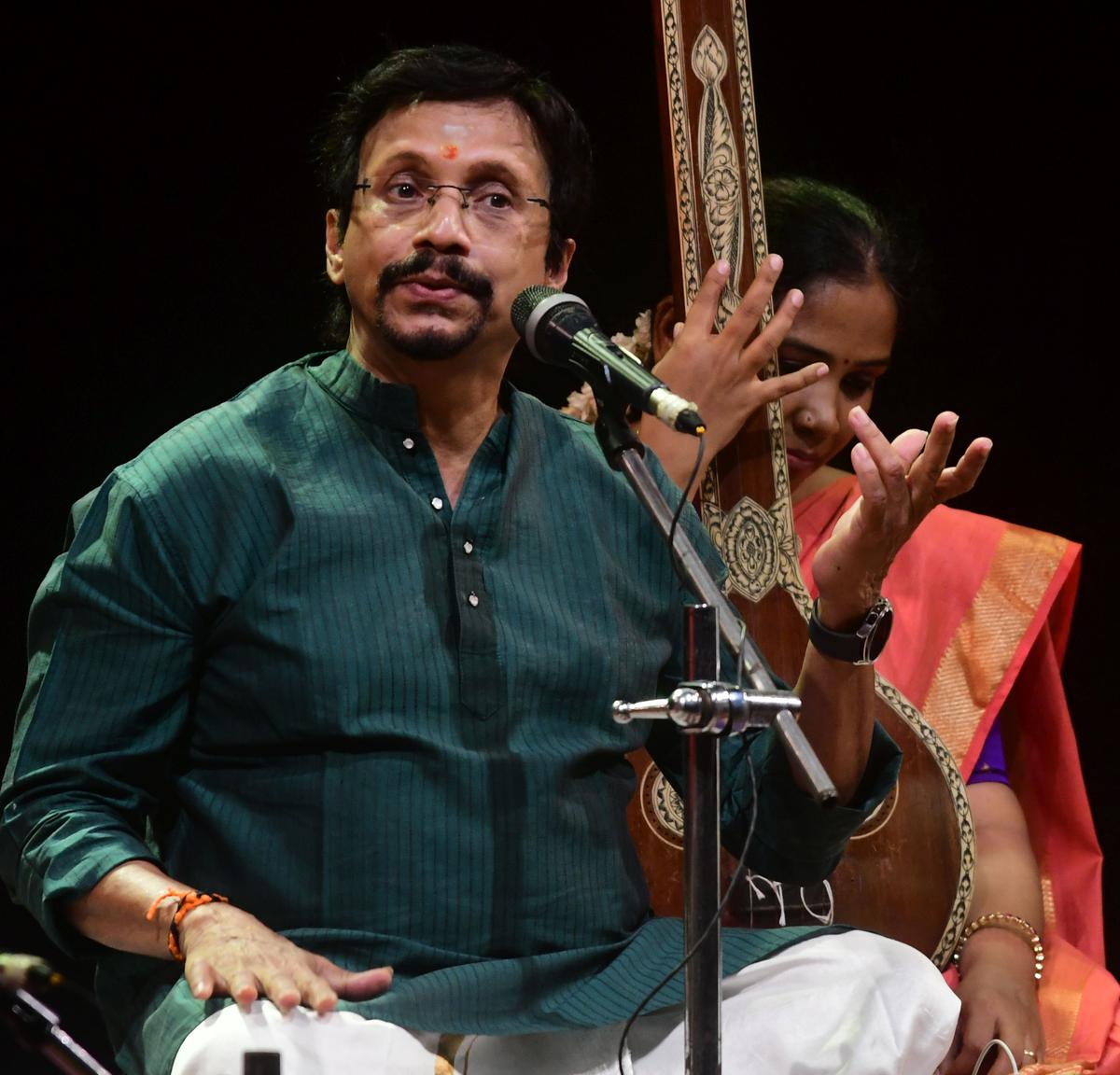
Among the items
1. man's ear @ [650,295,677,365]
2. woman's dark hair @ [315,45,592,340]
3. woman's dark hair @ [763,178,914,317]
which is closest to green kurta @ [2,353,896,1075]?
woman's dark hair @ [315,45,592,340]

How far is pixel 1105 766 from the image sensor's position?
3750mm

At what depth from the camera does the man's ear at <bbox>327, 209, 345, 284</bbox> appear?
2326 mm

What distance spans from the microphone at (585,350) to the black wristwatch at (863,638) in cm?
51

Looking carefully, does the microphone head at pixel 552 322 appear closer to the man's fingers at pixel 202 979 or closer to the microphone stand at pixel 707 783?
the microphone stand at pixel 707 783

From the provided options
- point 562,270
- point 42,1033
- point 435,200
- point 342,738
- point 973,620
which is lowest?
point 42,1033

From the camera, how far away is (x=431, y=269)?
213cm

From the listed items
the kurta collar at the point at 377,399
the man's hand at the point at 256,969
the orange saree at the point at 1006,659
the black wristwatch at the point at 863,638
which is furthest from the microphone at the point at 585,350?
the orange saree at the point at 1006,659

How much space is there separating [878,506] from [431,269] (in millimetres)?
623

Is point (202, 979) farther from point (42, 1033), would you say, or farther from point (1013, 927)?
point (1013, 927)

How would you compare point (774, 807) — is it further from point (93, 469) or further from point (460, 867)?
point (93, 469)

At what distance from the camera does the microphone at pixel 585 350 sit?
161cm

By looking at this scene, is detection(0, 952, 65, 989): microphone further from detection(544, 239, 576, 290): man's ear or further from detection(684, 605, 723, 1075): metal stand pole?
detection(544, 239, 576, 290): man's ear

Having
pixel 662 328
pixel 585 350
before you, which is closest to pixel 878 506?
pixel 585 350

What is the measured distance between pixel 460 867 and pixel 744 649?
44 cm
